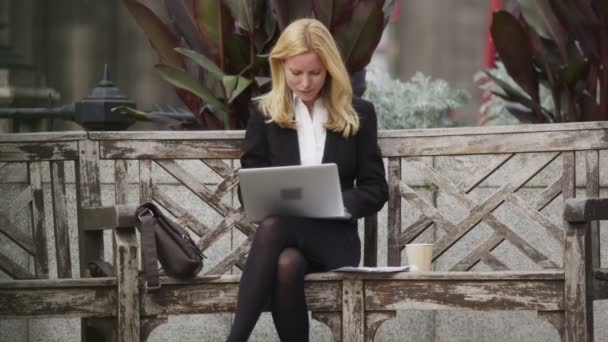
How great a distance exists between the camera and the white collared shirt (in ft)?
20.8

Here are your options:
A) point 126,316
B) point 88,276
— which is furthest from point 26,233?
point 126,316

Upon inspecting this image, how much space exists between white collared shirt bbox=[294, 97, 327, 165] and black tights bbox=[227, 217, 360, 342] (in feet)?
1.16

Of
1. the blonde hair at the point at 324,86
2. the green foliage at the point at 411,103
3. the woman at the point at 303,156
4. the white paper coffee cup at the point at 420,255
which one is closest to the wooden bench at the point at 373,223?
the woman at the point at 303,156

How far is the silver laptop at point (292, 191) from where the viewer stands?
231 inches

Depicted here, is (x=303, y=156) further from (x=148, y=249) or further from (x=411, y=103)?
(x=411, y=103)

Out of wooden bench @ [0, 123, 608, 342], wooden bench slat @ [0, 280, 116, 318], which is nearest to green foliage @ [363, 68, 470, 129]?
wooden bench @ [0, 123, 608, 342]

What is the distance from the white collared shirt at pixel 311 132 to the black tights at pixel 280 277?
1.16 feet

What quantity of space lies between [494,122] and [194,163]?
6.60 feet

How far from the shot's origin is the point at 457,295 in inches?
232

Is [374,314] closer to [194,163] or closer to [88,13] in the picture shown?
[194,163]

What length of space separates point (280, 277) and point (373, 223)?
83 cm

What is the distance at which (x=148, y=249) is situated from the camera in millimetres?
5906

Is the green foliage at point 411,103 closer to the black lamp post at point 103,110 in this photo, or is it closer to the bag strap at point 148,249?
the black lamp post at point 103,110

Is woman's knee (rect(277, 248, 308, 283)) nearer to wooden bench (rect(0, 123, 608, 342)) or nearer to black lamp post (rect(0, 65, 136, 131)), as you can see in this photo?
wooden bench (rect(0, 123, 608, 342))
